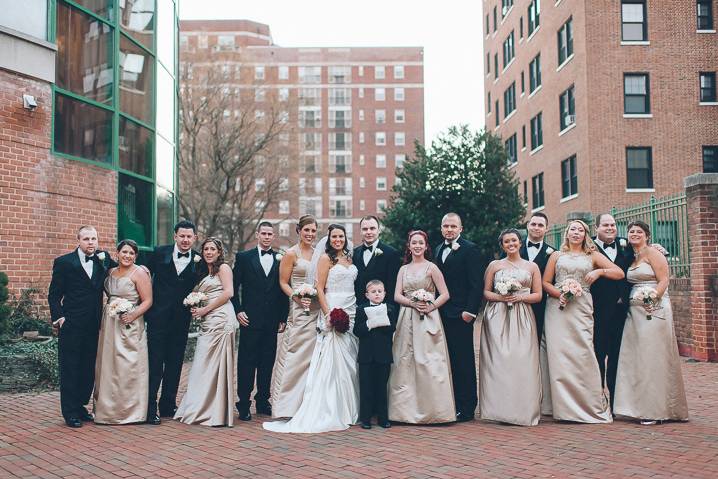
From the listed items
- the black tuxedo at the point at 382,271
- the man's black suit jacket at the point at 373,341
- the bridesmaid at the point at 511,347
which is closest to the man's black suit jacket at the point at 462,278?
the bridesmaid at the point at 511,347

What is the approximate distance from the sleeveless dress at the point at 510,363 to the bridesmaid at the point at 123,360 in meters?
3.87

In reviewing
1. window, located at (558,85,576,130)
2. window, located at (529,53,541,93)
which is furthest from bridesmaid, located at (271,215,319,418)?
A: window, located at (529,53,541,93)

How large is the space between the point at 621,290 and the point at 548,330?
1003mm

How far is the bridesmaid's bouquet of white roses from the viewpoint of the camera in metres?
7.90

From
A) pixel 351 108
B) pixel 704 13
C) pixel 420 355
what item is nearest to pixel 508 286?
pixel 420 355

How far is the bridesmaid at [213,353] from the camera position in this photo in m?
7.95

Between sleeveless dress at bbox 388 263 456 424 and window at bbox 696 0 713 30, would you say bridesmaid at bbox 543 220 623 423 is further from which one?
window at bbox 696 0 713 30

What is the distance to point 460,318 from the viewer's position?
A: 8234mm

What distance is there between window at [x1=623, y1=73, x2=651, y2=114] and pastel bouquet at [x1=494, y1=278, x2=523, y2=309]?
22613 mm

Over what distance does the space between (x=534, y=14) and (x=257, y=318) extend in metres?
30.4

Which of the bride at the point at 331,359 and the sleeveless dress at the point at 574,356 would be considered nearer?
the bride at the point at 331,359

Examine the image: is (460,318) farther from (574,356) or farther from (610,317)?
(610,317)

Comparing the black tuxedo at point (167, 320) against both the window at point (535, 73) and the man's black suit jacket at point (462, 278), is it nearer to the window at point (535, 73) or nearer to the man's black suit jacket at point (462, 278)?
the man's black suit jacket at point (462, 278)

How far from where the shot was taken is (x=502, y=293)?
7.93m
